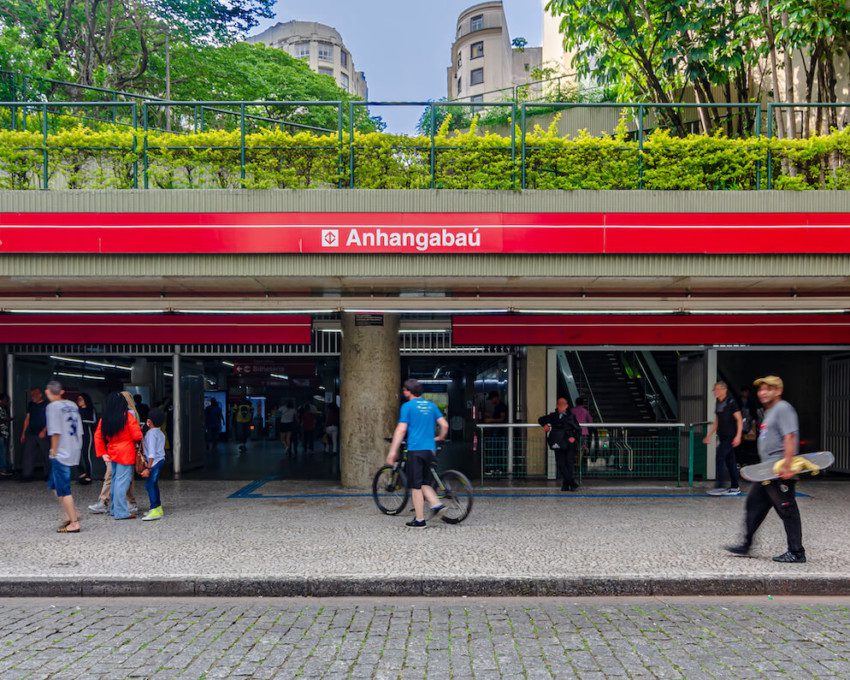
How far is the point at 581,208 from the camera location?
8.82m

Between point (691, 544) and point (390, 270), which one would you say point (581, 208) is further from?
point (691, 544)

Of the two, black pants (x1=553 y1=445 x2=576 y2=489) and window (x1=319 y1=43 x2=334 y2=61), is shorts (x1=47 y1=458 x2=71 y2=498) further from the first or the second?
window (x1=319 y1=43 x2=334 y2=61)

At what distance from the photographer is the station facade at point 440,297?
835 centimetres

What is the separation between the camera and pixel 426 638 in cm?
468

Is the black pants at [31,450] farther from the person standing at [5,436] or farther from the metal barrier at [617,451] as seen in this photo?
the metal barrier at [617,451]

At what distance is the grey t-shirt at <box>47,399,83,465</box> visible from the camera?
7.57m

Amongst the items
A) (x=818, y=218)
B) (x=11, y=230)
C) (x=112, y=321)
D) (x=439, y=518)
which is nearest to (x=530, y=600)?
(x=439, y=518)

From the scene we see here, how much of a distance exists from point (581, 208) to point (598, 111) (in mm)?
17412

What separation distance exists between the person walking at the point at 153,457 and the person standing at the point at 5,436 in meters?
5.22

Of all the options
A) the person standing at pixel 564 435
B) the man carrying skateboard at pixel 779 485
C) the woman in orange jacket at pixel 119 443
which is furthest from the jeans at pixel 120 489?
the man carrying skateboard at pixel 779 485

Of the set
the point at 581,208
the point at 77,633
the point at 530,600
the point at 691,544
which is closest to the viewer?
the point at 77,633

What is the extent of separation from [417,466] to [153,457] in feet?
10.3

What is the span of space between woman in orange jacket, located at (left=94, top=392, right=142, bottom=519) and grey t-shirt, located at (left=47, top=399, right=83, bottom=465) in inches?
19.1

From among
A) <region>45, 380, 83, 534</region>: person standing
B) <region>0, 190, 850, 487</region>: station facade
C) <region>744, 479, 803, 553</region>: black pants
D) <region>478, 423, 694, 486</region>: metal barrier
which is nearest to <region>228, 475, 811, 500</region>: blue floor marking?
<region>0, 190, 850, 487</region>: station facade
